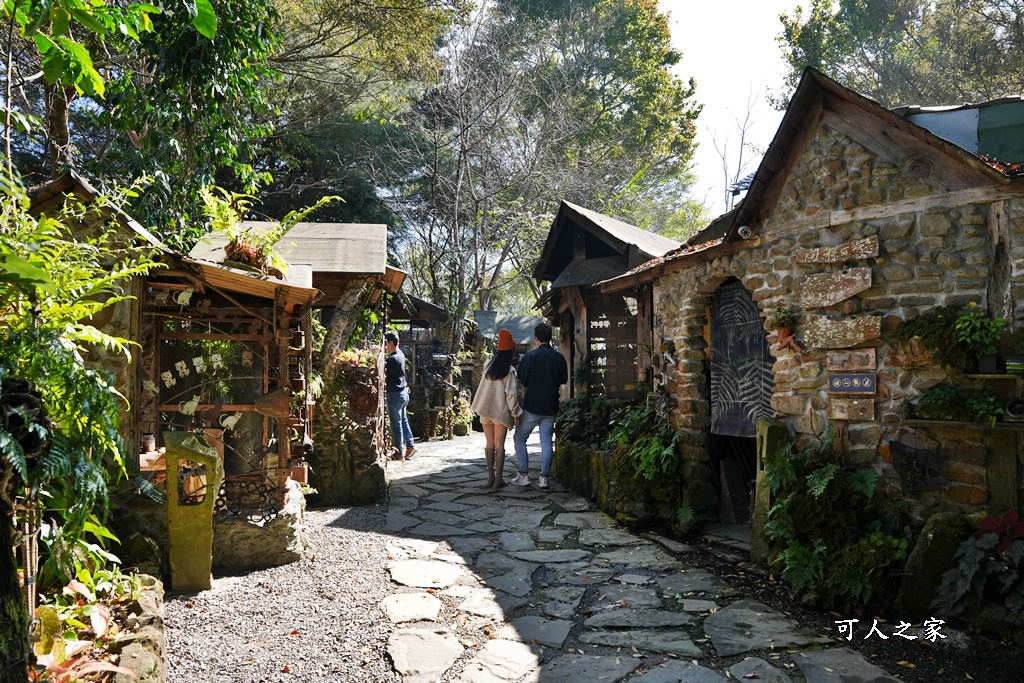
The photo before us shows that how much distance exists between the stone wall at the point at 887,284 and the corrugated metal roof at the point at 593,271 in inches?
→ 159

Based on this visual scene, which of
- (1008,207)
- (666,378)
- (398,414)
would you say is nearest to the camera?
(1008,207)

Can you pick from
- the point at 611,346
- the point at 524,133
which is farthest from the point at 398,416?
the point at 524,133

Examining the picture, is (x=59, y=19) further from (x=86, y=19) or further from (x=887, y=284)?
(x=887, y=284)

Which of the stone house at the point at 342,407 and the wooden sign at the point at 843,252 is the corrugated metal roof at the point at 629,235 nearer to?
the stone house at the point at 342,407

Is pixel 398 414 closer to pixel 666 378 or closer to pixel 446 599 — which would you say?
pixel 666 378

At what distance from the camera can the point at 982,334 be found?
4.64 m

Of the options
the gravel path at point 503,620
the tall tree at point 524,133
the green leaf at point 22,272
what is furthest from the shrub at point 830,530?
the tall tree at point 524,133

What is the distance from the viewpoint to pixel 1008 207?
4676mm

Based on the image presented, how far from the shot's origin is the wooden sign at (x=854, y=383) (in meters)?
5.30

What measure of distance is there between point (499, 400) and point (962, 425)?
17.9 ft

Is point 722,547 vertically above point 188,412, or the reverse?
point 188,412

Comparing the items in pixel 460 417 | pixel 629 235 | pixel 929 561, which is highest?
pixel 629 235

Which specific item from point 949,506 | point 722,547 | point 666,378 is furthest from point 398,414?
point 949,506

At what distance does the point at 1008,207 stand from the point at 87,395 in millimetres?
5572
